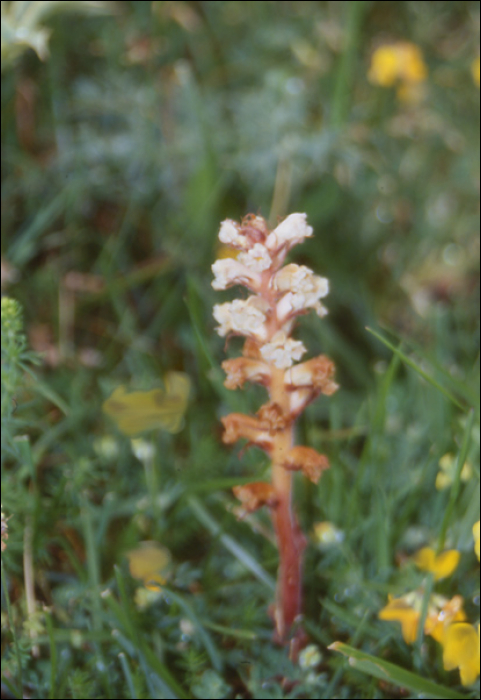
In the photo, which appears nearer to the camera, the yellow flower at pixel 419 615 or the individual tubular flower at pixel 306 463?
the individual tubular flower at pixel 306 463

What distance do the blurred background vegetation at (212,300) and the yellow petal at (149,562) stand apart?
0.09ft

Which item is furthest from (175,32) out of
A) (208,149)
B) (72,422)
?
(72,422)

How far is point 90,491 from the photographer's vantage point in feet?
5.00

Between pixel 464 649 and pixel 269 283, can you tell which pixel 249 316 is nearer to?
pixel 269 283

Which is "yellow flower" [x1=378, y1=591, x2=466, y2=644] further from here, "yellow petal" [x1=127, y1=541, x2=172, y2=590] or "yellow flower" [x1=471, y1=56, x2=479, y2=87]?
"yellow flower" [x1=471, y1=56, x2=479, y2=87]

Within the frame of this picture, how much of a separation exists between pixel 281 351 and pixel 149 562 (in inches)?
25.3

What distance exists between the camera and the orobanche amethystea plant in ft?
3.09

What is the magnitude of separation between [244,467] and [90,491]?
0.36 meters

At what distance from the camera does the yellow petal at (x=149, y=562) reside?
1.33 meters

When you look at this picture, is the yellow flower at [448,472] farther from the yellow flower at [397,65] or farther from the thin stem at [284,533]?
the yellow flower at [397,65]

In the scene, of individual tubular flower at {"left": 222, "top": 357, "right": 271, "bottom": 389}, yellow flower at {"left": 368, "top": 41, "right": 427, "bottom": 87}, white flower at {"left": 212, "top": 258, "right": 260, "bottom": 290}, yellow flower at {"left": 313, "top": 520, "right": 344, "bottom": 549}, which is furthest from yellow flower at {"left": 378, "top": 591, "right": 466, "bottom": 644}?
yellow flower at {"left": 368, "top": 41, "right": 427, "bottom": 87}

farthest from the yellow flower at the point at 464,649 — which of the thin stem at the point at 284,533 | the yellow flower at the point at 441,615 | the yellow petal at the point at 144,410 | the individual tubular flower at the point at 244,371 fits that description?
the yellow petal at the point at 144,410

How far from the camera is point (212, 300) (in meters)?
1.96

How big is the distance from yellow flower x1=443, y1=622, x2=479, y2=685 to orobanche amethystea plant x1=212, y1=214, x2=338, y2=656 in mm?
273
